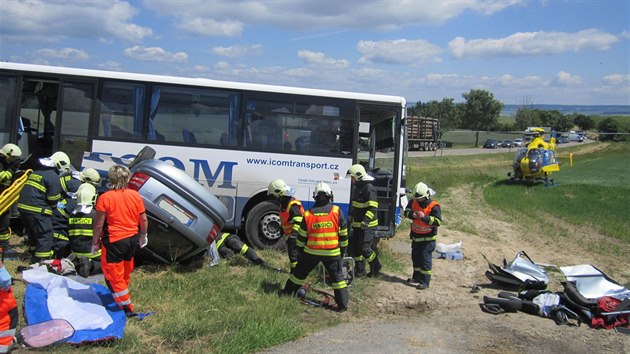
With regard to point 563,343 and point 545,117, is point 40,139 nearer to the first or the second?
point 563,343

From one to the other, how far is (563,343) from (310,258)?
9.84 ft

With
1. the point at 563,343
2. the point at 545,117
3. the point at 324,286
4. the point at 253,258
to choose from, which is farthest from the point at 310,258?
the point at 545,117

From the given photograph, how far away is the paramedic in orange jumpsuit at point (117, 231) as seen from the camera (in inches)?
217

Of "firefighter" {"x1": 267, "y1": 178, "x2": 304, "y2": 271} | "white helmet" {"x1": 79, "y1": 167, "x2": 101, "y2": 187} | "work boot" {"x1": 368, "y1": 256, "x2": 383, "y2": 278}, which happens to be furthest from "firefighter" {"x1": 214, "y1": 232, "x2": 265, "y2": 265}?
"white helmet" {"x1": 79, "y1": 167, "x2": 101, "y2": 187}

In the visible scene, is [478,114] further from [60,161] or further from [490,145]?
[60,161]

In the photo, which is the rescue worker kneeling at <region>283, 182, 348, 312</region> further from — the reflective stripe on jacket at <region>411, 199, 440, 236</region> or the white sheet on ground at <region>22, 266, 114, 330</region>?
the white sheet on ground at <region>22, 266, 114, 330</region>

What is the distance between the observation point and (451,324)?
247 inches

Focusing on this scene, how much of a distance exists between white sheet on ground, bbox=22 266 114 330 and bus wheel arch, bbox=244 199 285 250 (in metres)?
3.77

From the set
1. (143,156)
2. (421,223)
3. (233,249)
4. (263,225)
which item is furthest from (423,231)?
(143,156)

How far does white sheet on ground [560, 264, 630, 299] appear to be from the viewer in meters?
7.08

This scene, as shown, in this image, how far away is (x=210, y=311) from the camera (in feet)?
19.5

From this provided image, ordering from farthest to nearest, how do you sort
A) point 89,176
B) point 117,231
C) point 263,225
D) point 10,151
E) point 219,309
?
point 263,225
point 10,151
point 89,176
point 219,309
point 117,231

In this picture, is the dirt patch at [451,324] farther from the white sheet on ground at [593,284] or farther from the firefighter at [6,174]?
the firefighter at [6,174]

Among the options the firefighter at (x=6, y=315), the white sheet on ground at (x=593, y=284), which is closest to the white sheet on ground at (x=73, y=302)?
the firefighter at (x=6, y=315)
